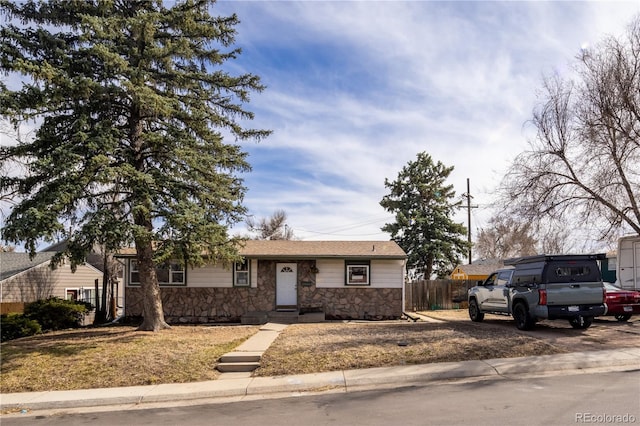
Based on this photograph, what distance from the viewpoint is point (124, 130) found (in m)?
15.1

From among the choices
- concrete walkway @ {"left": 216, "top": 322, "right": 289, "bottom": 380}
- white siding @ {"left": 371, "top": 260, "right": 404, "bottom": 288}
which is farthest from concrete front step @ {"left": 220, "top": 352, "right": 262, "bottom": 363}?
white siding @ {"left": 371, "top": 260, "right": 404, "bottom": 288}

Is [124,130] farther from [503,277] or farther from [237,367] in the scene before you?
[503,277]

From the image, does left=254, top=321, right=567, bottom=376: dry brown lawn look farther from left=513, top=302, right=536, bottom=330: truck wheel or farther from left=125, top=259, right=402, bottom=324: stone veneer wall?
left=125, top=259, right=402, bottom=324: stone veneer wall

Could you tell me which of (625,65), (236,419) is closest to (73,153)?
Answer: (236,419)

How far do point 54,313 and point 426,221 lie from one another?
80.0 feet

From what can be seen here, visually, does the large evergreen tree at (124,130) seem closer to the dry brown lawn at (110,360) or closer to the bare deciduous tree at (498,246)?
the dry brown lawn at (110,360)

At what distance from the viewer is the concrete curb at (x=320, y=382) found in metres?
9.08

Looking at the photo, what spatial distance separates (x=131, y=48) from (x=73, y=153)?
3.68 meters

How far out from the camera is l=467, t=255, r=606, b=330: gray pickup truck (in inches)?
498

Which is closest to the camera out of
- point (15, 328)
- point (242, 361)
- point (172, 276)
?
point (242, 361)

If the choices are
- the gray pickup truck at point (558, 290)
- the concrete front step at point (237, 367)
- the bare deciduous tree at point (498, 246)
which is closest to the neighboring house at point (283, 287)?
the gray pickup truck at point (558, 290)

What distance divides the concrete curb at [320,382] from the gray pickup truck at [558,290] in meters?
2.53

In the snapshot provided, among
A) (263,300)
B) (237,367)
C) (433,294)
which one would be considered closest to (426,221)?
(433,294)

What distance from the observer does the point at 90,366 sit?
1109 cm
